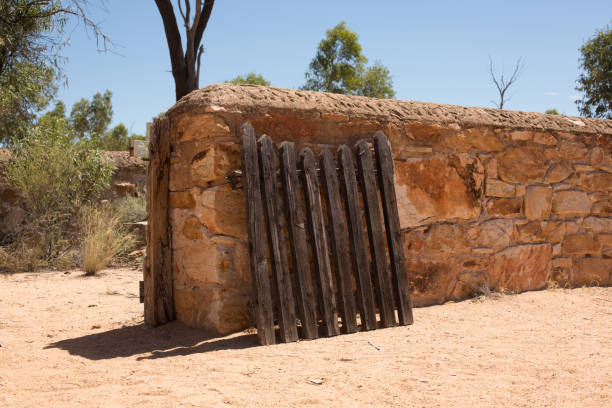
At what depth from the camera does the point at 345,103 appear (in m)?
3.41

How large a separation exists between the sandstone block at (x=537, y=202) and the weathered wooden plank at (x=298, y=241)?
2101 millimetres

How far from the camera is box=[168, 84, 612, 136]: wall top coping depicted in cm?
302

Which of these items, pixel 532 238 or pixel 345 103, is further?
pixel 532 238

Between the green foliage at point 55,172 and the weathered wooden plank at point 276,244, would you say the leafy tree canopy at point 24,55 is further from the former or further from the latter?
the weathered wooden plank at point 276,244

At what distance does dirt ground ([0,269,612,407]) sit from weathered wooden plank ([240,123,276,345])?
0.13m

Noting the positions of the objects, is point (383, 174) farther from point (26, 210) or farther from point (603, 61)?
point (603, 61)

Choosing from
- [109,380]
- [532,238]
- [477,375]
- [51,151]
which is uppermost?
[51,151]

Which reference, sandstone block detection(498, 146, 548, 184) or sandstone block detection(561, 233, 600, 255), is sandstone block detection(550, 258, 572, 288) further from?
sandstone block detection(498, 146, 548, 184)

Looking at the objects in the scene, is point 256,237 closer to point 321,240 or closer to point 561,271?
point 321,240

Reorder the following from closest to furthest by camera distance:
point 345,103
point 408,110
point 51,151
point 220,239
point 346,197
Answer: point 220,239, point 346,197, point 345,103, point 408,110, point 51,151

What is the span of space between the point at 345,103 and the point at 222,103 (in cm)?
88

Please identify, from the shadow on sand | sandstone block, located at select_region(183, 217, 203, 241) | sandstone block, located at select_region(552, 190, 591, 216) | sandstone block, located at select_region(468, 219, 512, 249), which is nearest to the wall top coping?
sandstone block, located at select_region(552, 190, 591, 216)

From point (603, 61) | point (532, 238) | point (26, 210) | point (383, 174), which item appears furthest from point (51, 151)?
point (603, 61)

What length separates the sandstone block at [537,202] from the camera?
13.4 feet
